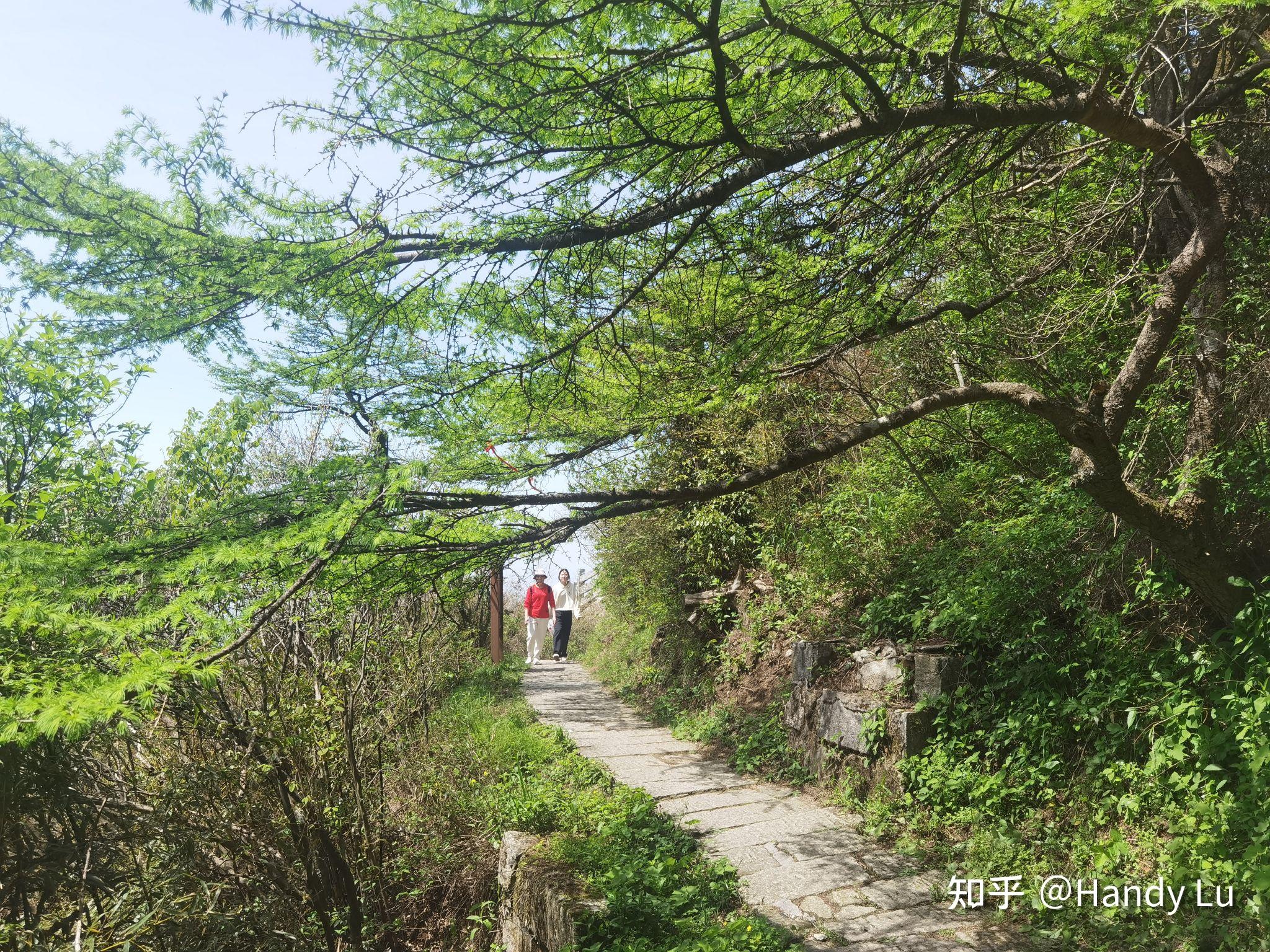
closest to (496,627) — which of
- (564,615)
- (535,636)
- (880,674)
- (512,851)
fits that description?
(535,636)

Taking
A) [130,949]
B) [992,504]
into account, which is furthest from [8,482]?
[992,504]

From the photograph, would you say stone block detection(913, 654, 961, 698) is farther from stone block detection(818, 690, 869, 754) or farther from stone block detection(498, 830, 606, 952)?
stone block detection(498, 830, 606, 952)

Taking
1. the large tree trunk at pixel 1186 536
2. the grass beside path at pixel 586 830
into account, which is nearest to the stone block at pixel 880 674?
the grass beside path at pixel 586 830

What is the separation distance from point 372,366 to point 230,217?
0.85 m

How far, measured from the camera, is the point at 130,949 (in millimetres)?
3059

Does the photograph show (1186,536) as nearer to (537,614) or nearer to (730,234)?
(730,234)

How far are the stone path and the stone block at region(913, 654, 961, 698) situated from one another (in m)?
1.03

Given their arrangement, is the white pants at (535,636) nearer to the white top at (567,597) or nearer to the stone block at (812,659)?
A: the white top at (567,597)

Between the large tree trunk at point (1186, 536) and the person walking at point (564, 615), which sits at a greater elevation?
the large tree trunk at point (1186, 536)

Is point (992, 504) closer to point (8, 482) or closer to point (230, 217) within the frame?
point (230, 217)

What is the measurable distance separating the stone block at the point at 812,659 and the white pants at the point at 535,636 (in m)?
9.26

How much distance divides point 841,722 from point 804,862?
1361 mm

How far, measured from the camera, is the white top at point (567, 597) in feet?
51.7

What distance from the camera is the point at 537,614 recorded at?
49.6 ft
